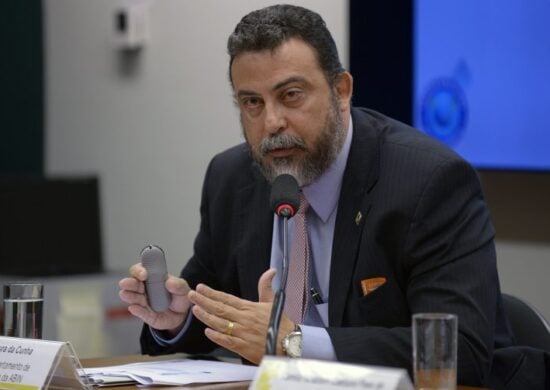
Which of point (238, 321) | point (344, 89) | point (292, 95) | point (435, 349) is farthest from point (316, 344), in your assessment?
point (344, 89)

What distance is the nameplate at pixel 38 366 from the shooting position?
1.91 m

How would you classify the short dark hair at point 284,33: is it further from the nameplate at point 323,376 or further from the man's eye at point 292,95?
the nameplate at point 323,376

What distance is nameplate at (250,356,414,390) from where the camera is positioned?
1467 millimetres

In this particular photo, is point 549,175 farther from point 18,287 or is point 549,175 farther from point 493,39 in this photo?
point 18,287

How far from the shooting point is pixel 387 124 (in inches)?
101

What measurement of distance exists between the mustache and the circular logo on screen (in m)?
1.13

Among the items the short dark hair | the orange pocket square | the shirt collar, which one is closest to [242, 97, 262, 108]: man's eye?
the short dark hair

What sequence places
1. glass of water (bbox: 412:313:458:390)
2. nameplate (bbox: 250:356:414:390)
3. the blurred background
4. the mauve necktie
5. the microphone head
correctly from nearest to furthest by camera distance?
1. nameplate (bbox: 250:356:414:390)
2. glass of water (bbox: 412:313:458:390)
3. the microphone head
4. the mauve necktie
5. the blurred background

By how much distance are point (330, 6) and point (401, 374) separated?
2.58m

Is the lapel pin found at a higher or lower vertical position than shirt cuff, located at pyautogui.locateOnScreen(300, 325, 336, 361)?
higher

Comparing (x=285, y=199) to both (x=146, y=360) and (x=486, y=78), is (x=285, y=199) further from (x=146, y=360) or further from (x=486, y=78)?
(x=486, y=78)

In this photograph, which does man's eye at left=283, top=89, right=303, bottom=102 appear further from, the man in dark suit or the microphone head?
the microphone head

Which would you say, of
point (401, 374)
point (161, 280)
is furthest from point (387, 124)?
point (401, 374)

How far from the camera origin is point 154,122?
15.4 feet
